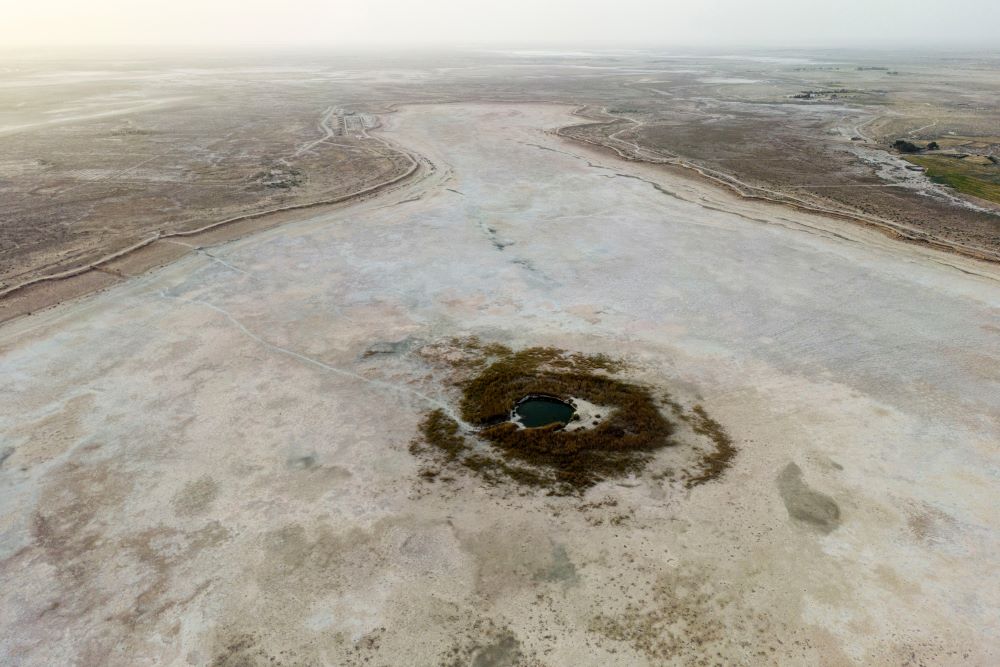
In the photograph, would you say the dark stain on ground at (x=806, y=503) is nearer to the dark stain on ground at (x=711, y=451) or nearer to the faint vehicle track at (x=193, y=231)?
the dark stain on ground at (x=711, y=451)

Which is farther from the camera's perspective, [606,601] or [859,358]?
[859,358]

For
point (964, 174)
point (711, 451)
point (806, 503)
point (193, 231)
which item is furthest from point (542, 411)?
point (964, 174)

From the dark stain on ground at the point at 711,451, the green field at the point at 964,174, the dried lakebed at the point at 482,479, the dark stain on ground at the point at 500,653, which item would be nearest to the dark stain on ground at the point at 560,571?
the dried lakebed at the point at 482,479

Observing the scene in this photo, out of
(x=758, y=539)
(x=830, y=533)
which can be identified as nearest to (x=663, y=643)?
(x=758, y=539)

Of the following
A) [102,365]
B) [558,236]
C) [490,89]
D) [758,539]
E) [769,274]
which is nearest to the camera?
[758,539]

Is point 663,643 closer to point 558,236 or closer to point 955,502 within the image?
point 955,502

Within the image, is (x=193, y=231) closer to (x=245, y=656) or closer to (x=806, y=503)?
(x=245, y=656)
